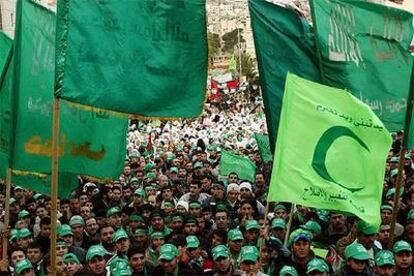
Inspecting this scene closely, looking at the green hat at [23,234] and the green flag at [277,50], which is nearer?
the green flag at [277,50]

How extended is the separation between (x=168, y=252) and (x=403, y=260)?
1941mm

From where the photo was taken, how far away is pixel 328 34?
8078 millimetres

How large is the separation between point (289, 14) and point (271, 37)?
0.35 metres

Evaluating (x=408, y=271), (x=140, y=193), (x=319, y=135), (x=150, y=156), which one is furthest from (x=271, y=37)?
(x=150, y=156)

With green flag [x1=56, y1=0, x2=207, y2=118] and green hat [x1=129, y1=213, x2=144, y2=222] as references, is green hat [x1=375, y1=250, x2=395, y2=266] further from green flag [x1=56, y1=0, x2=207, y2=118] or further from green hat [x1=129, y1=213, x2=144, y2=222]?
green hat [x1=129, y1=213, x2=144, y2=222]

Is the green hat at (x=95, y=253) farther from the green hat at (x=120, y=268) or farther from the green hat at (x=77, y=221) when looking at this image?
the green hat at (x=77, y=221)

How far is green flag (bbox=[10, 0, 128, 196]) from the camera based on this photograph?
7.57m

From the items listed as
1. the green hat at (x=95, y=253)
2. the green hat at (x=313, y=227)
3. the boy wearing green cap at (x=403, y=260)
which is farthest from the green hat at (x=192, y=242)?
the boy wearing green cap at (x=403, y=260)

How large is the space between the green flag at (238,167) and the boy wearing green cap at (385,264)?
659cm

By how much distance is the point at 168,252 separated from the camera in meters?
6.58

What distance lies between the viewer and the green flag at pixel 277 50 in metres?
7.61

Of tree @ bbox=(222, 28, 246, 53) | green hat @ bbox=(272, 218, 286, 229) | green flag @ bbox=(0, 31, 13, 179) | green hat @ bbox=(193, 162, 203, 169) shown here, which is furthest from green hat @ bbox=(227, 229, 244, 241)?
tree @ bbox=(222, 28, 246, 53)

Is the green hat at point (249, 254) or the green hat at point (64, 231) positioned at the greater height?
the green hat at point (249, 254)

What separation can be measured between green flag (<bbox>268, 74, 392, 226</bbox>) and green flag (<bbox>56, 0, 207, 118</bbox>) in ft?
4.56
